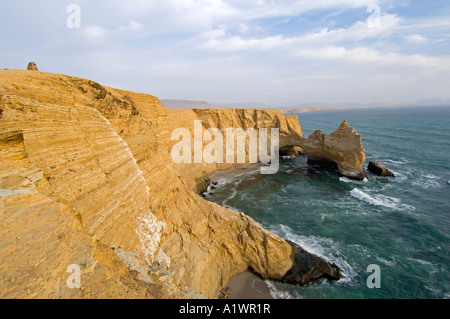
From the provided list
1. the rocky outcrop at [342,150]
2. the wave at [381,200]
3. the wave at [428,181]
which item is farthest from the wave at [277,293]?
the wave at [428,181]

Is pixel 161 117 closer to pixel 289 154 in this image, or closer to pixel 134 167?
pixel 134 167

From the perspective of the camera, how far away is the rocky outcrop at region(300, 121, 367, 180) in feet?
88.3

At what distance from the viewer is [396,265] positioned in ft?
41.9

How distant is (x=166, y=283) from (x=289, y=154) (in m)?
36.6

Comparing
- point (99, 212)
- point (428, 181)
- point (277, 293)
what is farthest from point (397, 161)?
point (99, 212)

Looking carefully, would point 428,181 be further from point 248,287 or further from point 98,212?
point 98,212

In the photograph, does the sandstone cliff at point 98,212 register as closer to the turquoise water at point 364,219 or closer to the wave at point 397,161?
the turquoise water at point 364,219

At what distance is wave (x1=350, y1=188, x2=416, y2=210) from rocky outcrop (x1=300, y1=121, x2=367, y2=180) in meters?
5.04

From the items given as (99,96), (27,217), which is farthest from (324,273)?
(99,96)

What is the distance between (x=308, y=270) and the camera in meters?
11.8

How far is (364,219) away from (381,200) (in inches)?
195

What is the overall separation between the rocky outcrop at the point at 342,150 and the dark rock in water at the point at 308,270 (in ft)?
60.3

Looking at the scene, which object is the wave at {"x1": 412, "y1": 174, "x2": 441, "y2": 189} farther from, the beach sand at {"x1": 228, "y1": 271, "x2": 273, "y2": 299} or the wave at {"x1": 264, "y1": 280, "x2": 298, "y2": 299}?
the beach sand at {"x1": 228, "y1": 271, "x2": 273, "y2": 299}

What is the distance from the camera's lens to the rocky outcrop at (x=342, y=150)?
88.3 ft
